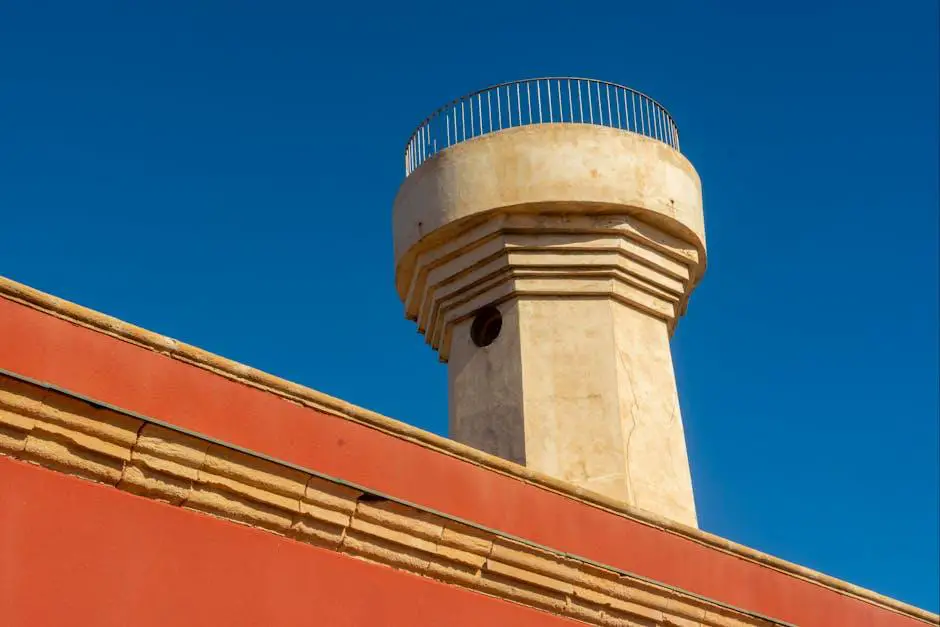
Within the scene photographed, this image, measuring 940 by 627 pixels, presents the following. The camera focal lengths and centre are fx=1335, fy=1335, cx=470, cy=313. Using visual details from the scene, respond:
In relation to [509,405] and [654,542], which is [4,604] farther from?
[509,405]

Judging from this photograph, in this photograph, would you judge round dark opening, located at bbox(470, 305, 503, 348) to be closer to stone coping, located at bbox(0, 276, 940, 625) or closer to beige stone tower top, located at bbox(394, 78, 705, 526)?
beige stone tower top, located at bbox(394, 78, 705, 526)

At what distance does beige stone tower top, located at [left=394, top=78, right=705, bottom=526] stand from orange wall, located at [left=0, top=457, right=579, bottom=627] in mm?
3430

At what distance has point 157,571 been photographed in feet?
15.9

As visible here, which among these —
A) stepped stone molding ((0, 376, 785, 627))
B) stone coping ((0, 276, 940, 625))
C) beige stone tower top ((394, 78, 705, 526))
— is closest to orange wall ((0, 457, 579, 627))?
stepped stone molding ((0, 376, 785, 627))

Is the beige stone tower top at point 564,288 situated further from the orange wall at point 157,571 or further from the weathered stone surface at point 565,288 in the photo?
the orange wall at point 157,571

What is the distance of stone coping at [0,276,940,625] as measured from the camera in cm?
500

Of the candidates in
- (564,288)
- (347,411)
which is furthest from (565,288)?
(347,411)

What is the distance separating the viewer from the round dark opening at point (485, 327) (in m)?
9.55

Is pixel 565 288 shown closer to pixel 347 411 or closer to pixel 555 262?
pixel 555 262

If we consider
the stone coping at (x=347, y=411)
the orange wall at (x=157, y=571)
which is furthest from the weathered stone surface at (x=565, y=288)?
the orange wall at (x=157, y=571)

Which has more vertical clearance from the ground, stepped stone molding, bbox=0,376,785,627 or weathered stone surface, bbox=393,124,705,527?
weathered stone surface, bbox=393,124,705,527

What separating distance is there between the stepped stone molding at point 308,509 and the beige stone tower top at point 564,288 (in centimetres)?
234

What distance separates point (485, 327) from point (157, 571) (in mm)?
5027

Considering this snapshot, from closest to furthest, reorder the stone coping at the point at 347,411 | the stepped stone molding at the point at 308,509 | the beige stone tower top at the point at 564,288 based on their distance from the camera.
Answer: the stepped stone molding at the point at 308,509 → the stone coping at the point at 347,411 → the beige stone tower top at the point at 564,288
